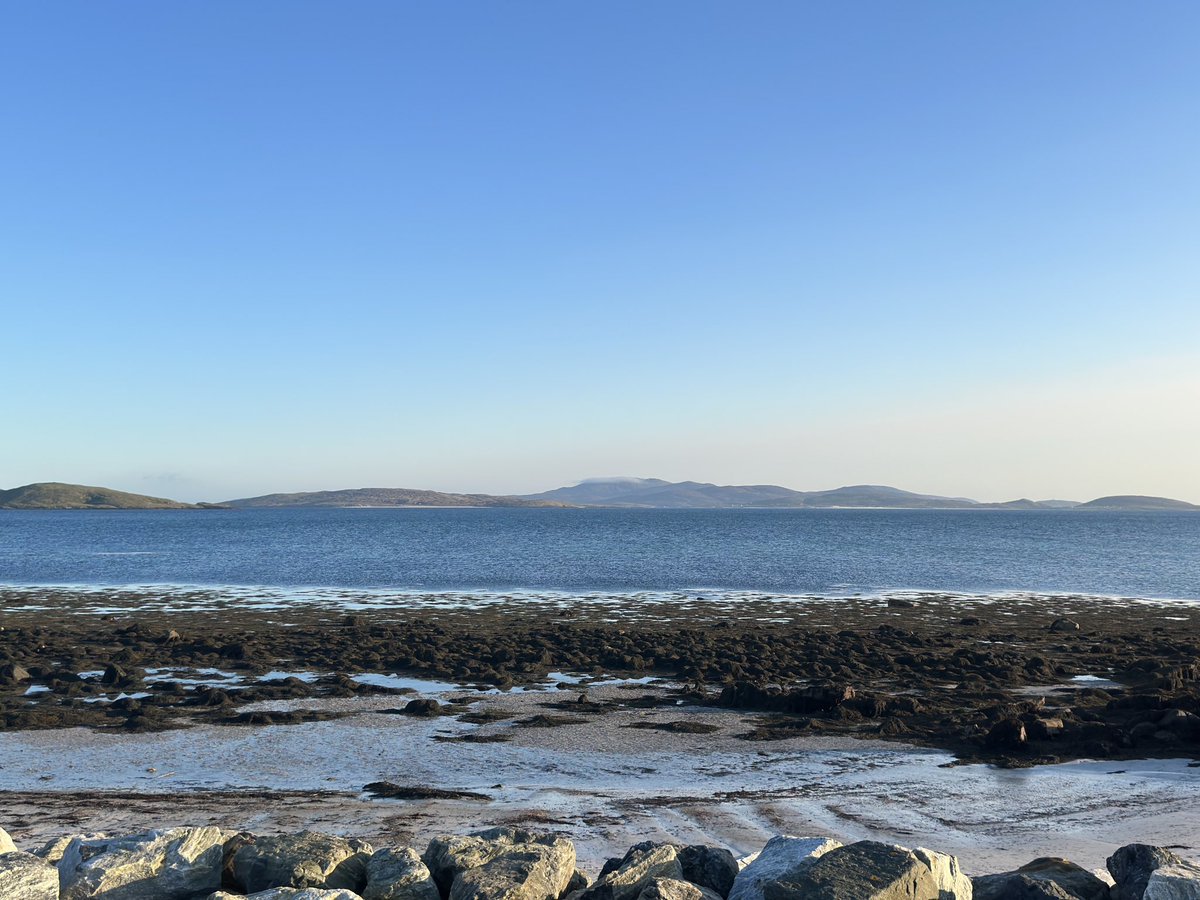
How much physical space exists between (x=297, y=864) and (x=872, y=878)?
5088 millimetres

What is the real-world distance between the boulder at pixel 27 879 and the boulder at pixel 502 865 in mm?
3161

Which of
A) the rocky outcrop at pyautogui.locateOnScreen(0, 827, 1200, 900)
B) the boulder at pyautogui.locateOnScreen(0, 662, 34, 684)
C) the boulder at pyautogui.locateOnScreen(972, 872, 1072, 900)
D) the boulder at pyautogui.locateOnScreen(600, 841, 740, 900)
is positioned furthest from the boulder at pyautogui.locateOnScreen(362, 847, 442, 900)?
the boulder at pyautogui.locateOnScreen(0, 662, 34, 684)

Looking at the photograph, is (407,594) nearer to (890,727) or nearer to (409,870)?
(890,727)

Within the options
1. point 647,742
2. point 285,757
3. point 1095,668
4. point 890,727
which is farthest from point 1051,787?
point 1095,668

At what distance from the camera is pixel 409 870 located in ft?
28.6

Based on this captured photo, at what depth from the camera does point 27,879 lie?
7863mm

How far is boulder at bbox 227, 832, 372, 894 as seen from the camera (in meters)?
8.72

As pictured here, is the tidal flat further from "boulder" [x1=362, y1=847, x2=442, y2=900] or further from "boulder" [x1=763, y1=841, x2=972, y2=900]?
"boulder" [x1=763, y1=841, x2=972, y2=900]

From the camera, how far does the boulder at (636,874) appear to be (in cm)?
827

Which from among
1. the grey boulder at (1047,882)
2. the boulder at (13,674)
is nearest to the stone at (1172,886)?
the grey boulder at (1047,882)

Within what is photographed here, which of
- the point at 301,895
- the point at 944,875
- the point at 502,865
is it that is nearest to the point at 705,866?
the point at 502,865

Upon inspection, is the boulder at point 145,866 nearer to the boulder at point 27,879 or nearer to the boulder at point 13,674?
the boulder at point 27,879

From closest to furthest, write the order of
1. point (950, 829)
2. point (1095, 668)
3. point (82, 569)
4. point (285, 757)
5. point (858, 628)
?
1. point (950, 829)
2. point (285, 757)
3. point (1095, 668)
4. point (858, 628)
5. point (82, 569)

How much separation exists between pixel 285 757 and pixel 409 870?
8233 mm
